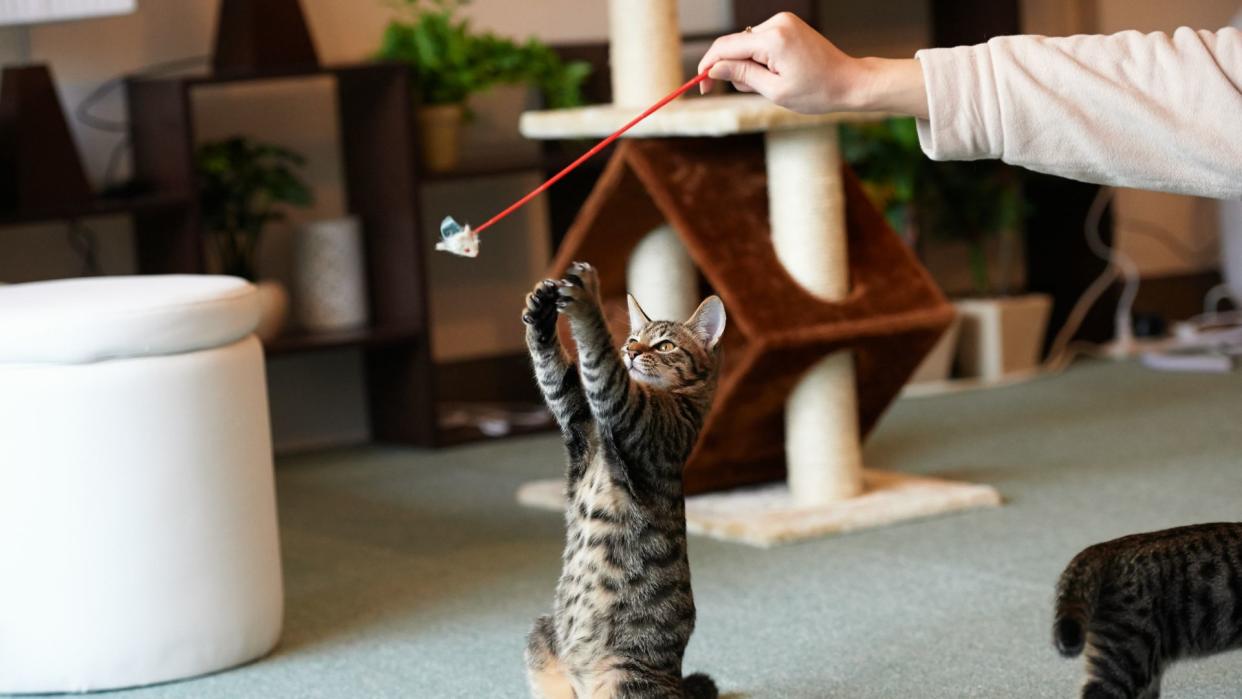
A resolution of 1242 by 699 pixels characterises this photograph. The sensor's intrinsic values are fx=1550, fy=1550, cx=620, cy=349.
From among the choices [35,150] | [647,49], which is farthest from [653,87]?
[35,150]

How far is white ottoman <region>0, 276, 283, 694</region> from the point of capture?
1.99m

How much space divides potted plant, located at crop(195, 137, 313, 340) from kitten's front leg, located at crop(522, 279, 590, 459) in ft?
6.62

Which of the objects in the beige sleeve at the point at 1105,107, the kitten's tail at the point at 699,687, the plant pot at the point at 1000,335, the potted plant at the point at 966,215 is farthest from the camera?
the plant pot at the point at 1000,335

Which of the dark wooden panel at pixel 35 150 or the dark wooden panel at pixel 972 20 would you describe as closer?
the dark wooden panel at pixel 35 150

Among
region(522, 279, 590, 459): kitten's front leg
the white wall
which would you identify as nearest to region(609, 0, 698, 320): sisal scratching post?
the white wall

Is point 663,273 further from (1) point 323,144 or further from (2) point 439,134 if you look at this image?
(1) point 323,144

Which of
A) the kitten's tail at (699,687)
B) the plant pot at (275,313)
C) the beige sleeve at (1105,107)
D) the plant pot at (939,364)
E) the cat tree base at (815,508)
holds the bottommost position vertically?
the plant pot at (939,364)

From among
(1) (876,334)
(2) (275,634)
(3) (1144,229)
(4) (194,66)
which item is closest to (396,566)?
(2) (275,634)

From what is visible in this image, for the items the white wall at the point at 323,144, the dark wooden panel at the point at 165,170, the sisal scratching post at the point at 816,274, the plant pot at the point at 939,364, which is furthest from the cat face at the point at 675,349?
the plant pot at the point at 939,364

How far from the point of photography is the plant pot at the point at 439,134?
3715 millimetres

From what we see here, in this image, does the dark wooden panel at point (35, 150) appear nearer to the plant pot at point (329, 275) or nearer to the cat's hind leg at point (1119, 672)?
the plant pot at point (329, 275)

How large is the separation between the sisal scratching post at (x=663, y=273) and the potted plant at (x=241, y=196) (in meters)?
0.99

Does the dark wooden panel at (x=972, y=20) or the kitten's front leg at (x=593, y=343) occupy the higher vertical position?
the dark wooden panel at (x=972, y=20)

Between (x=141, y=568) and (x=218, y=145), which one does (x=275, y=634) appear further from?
(x=218, y=145)
